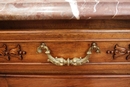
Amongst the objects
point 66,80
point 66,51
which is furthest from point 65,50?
point 66,80

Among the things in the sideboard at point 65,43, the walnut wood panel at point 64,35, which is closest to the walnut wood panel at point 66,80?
the sideboard at point 65,43

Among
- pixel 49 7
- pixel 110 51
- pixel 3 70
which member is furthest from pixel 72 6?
pixel 3 70

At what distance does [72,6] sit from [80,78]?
9.0 inches

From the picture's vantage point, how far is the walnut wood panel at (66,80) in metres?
0.46

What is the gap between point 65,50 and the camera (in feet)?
1.32

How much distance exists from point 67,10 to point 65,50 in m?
0.12

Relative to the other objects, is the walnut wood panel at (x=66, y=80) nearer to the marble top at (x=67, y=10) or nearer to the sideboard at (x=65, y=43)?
the sideboard at (x=65, y=43)

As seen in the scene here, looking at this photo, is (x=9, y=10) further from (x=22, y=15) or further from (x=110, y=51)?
(x=110, y=51)

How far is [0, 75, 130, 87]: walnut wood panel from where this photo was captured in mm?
461

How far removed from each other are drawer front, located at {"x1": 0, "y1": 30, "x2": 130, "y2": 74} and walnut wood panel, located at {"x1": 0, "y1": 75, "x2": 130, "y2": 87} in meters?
0.02

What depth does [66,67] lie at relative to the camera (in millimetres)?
435

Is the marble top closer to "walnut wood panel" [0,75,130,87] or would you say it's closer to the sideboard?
the sideboard

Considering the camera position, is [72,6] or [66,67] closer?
[72,6]

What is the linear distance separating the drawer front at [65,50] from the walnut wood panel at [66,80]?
0.02 m
